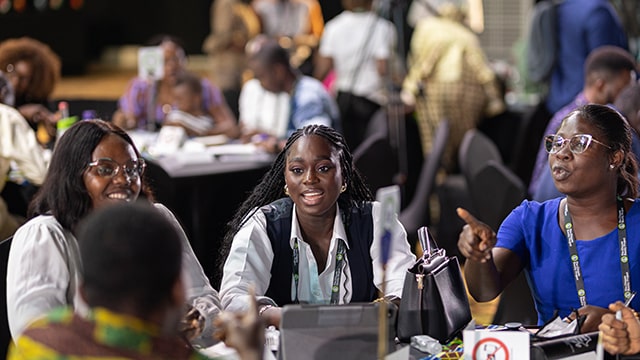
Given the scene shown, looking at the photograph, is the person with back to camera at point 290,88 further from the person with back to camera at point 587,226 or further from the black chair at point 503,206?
the person with back to camera at point 587,226

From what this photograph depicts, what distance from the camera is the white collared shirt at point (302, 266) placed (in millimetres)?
2748

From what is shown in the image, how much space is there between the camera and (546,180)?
3.82 meters

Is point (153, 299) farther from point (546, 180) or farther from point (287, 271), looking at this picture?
point (546, 180)

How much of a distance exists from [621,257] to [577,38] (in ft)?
12.7

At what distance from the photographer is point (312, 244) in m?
2.86

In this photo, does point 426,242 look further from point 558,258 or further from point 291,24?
point 291,24

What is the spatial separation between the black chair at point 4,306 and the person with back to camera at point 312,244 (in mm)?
575

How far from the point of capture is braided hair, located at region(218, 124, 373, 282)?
2.92m

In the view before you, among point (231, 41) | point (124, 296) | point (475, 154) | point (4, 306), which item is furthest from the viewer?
point (231, 41)

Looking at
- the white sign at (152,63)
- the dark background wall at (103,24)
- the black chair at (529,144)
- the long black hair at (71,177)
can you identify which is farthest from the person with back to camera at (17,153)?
the dark background wall at (103,24)

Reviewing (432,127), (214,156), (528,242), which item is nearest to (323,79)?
(432,127)

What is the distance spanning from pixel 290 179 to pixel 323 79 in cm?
507

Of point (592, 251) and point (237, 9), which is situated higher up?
point (237, 9)

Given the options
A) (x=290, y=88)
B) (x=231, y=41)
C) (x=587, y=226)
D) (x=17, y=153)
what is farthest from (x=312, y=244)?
(x=231, y=41)
